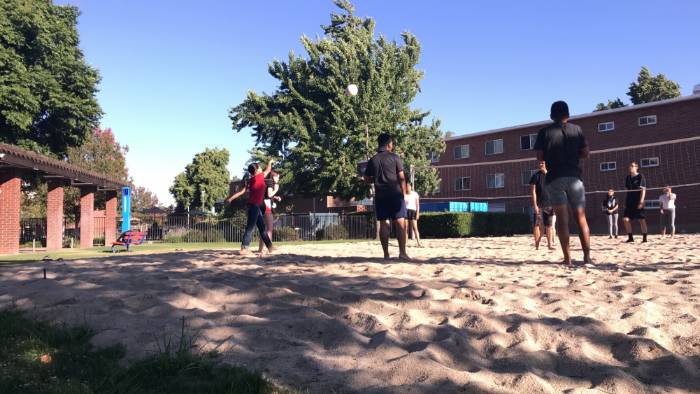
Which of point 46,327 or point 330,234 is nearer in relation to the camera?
point 46,327

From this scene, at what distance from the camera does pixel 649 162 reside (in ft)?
92.6

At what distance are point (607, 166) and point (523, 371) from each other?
105 feet

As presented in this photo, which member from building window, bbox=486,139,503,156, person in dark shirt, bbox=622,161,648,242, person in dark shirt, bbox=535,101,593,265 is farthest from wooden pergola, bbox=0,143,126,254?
building window, bbox=486,139,503,156

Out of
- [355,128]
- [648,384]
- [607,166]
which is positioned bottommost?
[648,384]

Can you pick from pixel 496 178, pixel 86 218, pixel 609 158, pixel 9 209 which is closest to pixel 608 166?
pixel 609 158

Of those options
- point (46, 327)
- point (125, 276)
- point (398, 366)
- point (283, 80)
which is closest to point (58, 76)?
point (283, 80)

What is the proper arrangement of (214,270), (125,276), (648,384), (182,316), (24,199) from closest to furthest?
(648,384) < (182,316) < (125,276) < (214,270) < (24,199)

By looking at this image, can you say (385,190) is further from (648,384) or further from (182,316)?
(648,384)

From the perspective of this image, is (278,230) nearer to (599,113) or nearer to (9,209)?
(9,209)

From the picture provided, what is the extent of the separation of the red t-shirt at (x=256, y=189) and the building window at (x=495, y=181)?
3031 centimetres

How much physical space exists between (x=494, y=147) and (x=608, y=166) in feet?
29.2

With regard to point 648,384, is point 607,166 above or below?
above

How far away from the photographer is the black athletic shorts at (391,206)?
23.6 feet

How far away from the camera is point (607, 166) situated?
3052 cm
